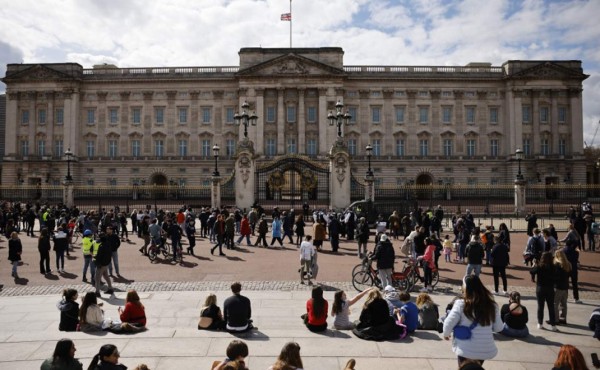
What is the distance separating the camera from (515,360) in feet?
25.8

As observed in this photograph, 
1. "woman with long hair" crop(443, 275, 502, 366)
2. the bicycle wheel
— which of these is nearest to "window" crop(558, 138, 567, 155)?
the bicycle wheel

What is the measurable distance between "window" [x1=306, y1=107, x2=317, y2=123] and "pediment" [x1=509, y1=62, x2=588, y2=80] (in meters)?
25.7

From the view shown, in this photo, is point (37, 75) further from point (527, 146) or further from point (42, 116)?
point (527, 146)

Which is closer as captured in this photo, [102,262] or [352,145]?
[102,262]

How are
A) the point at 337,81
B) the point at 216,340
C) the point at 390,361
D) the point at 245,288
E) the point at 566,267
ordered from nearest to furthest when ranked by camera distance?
the point at 390,361, the point at 216,340, the point at 566,267, the point at 245,288, the point at 337,81

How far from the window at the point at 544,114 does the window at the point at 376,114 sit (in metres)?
21.3

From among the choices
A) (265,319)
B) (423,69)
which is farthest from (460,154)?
(265,319)

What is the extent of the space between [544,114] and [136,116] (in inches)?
2124

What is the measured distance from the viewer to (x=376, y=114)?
59781mm

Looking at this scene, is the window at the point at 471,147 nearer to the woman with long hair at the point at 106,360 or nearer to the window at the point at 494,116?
the window at the point at 494,116

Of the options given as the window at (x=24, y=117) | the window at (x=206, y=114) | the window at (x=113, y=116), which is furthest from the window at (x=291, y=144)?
the window at (x=24, y=117)

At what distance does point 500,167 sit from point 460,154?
18.0 ft

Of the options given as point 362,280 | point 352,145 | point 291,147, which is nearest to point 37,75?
point 291,147

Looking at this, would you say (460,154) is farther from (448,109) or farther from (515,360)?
(515,360)
